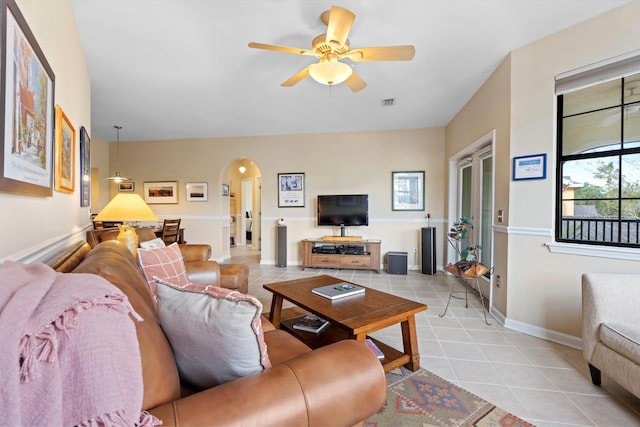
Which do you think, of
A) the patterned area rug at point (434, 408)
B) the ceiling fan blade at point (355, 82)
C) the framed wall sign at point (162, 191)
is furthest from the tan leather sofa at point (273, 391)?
the framed wall sign at point (162, 191)

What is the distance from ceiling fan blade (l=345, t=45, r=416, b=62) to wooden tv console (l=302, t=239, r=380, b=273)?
312 cm

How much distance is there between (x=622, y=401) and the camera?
160 cm

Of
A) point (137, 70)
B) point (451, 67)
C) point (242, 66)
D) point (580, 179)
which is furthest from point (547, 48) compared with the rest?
point (137, 70)

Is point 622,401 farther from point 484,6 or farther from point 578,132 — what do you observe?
point 484,6

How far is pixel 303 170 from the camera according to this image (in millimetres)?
5324

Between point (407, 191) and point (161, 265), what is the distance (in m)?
4.22

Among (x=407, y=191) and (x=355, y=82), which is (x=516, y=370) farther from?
(x=407, y=191)

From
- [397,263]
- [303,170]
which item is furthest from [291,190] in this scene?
[397,263]

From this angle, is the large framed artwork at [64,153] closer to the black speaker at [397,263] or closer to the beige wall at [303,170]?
the beige wall at [303,170]

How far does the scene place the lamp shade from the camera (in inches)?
86.7

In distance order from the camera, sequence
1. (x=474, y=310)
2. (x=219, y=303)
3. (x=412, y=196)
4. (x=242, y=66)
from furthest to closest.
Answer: (x=412, y=196)
(x=474, y=310)
(x=242, y=66)
(x=219, y=303)

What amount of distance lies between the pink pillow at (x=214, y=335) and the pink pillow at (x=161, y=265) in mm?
968

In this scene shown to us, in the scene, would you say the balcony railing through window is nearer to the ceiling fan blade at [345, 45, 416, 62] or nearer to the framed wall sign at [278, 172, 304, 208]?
the ceiling fan blade at [345, 45, 416, 62]

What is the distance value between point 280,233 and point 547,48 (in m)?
4.39
